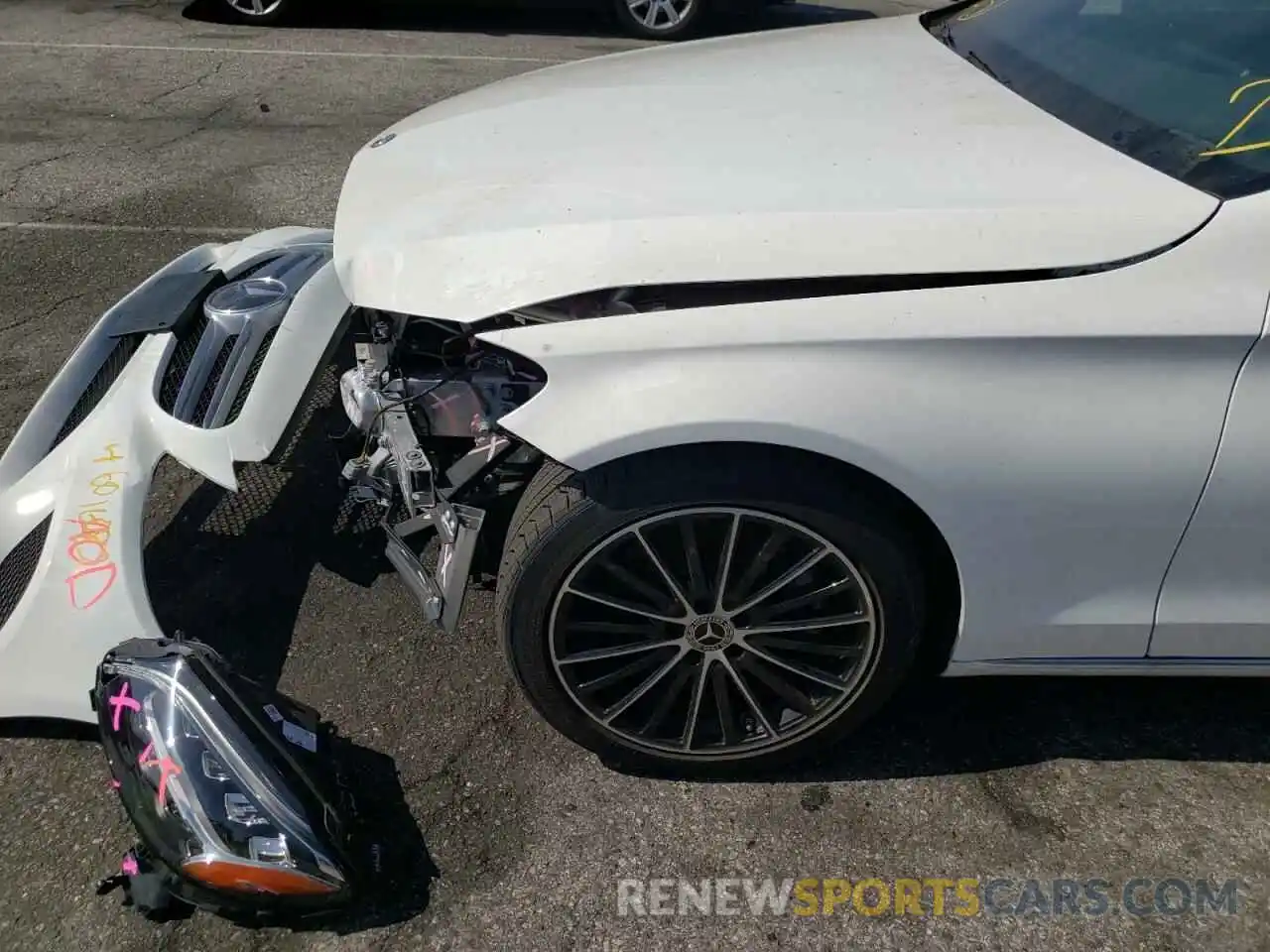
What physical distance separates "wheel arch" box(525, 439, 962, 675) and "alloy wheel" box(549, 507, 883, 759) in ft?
0.39

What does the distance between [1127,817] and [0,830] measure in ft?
7.90

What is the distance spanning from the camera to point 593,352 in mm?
1700

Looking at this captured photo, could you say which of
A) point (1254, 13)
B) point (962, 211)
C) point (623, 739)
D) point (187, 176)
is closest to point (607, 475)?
point (623, 739)

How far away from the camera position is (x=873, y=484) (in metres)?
1.77

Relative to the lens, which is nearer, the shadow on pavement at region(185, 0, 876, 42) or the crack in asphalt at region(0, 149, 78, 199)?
the crack in asphalt at region(0, 149, 78, 199)

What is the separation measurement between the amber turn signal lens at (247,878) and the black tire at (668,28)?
8.39 meters

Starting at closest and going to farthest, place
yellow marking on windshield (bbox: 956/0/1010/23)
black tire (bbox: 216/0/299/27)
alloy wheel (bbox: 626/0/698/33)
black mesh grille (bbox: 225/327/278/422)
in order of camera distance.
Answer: black mesh grille (bbox: 225/327/278/422), yellow marking on windshield (bbox: 956/0/1010/23), black tire (bbox: 216/0/299/27), alloy wheel (bbox: 626/0/698/33)

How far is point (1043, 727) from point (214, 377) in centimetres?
216

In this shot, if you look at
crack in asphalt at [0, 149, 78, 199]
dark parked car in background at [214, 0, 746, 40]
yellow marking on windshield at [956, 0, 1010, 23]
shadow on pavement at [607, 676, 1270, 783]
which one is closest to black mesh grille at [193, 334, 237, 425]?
shadow on pavement at [607, 676, 1270, 783]

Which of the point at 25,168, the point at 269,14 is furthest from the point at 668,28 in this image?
the point at 25,168

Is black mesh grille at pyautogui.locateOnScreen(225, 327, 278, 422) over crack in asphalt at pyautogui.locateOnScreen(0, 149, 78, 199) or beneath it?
over

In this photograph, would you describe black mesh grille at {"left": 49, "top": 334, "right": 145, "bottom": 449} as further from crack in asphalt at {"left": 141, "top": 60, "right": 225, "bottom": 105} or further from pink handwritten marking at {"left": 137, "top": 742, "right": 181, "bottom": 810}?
crack in asphalt at {"left": 141, "top": 60, "right": 225, "bottom": 105}

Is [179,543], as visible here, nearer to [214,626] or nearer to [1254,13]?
[214,626]

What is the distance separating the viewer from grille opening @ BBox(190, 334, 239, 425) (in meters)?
2.19
